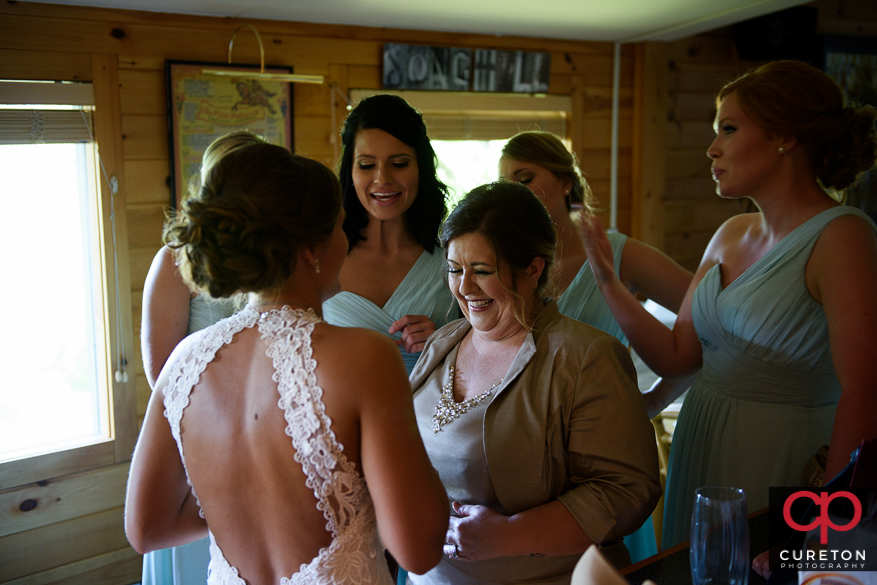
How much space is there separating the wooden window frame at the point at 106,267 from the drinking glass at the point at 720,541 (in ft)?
8.15

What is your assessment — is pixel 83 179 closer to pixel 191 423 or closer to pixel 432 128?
pixel 432 128

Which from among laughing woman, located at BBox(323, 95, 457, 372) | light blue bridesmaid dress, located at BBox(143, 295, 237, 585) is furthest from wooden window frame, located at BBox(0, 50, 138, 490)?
laughing woman, located at BBox(323, 95, 457, 372)

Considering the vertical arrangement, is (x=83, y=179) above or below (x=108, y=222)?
above

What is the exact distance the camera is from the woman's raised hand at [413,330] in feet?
6.23

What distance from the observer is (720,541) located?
985 millimetres

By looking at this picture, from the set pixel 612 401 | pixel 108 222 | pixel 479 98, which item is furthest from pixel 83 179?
pixel 612 401

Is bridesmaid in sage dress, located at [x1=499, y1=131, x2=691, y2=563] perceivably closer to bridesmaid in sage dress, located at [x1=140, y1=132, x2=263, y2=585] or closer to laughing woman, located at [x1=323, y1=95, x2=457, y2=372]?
laughing woman, located at [x1=323, y1=95, x2=457, y2=372]

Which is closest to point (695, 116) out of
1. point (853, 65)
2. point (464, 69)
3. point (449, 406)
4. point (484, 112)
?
point (853, 65)

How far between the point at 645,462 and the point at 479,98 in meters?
2.65

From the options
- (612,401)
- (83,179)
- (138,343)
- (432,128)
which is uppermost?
(432,128)

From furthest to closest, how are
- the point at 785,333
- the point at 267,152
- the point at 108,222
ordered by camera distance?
the point at 108,222 < the point at 785,333 < the point at 267,152

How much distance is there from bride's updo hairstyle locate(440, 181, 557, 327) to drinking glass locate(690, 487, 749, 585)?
22.6 inches

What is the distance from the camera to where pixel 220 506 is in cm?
102

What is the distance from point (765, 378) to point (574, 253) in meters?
0.74
